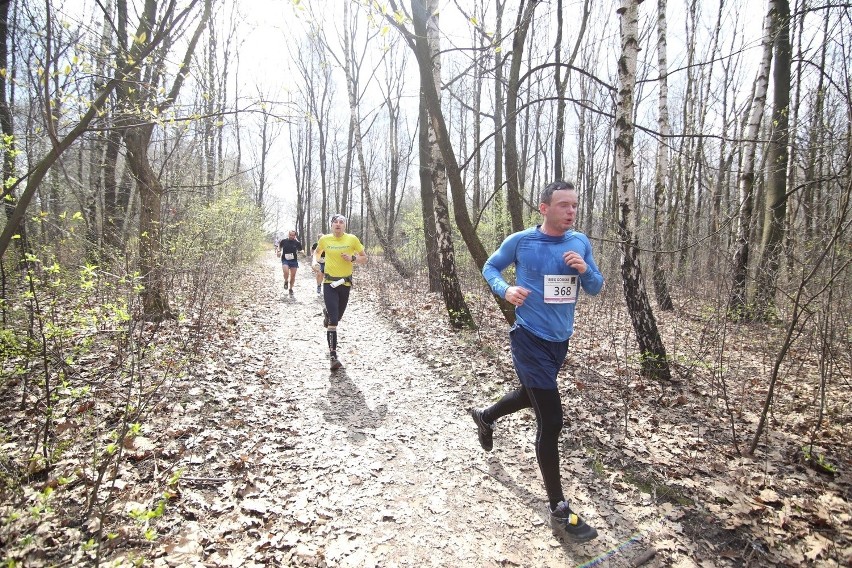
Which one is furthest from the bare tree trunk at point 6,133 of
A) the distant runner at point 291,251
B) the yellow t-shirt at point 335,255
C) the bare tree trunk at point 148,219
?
the distant runner at point 291,251

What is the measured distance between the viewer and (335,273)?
5.85 meters

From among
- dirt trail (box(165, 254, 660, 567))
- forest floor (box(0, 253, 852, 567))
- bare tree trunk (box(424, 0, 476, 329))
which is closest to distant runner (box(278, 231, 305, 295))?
bare tree trunk (box(424, 0, 476, 329))

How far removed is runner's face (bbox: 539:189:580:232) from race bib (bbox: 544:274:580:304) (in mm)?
329

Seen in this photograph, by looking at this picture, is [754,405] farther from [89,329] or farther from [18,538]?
[89,329]

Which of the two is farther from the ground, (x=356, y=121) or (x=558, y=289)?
(x=356, y=121)

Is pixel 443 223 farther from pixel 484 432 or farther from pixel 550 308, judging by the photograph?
pixel 550 308

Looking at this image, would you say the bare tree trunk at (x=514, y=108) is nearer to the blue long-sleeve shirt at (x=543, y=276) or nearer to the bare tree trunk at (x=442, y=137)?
the bare tree trunk at (x=442, y=137)

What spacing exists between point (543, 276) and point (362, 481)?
2153 millimetres

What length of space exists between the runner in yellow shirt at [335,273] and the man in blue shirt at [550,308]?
11.2 feet

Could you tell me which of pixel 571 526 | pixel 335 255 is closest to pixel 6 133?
pixel 335 255

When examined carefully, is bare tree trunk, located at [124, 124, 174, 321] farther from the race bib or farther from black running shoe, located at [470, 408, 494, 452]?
the race bib

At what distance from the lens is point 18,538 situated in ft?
7.48

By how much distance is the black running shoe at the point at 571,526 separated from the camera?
Answer: 256cm

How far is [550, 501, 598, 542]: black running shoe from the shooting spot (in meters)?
2.56
